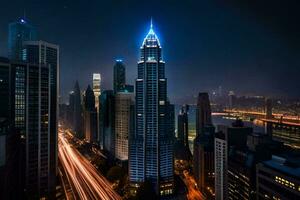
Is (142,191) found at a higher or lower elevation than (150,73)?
lower

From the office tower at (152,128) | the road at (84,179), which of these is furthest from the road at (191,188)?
the road at (84,179)

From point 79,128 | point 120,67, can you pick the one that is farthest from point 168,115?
point 79,128

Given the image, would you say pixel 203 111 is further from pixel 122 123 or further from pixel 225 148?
pixel 225 148

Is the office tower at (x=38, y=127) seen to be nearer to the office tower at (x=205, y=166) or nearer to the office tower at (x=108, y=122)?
the office tower at (x=205, y=166)

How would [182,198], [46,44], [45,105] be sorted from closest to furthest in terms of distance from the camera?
1. [45,105]
2. [182,198]
3. [46,44]

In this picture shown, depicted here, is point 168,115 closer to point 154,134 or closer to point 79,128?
point 154,134

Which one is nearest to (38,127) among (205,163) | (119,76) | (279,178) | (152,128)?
(152,128)
